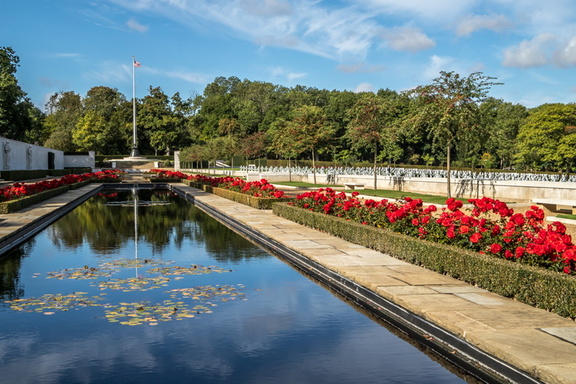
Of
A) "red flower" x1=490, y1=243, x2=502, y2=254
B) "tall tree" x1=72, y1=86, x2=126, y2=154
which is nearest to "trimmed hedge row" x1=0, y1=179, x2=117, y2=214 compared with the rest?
"red flower" x1=490, y1=243, x2=502, y2=254

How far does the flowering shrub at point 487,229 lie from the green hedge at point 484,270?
0.31 m

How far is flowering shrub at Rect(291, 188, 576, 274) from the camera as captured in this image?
24.2 ft

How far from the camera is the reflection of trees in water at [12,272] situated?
8297 mm

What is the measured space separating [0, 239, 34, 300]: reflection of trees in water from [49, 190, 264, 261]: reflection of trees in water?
3.19 ft

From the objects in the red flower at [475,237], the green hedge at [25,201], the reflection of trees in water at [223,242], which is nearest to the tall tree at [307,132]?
the green hedge at [25,201]

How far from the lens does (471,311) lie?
6648 millimetres

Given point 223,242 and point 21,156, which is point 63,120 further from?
point 223,242

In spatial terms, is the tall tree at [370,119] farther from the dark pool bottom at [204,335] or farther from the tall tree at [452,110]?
the dark pool bottom at [204,335]

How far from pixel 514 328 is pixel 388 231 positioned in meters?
5.53

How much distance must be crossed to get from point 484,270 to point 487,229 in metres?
1.61

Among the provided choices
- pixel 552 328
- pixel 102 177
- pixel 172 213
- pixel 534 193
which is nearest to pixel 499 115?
pixel 102 177

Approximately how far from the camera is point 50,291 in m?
8.40

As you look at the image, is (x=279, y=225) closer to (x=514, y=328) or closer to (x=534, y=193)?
(x=514, y=328)

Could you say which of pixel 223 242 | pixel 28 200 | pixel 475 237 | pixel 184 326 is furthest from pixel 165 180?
pixel 184 326
